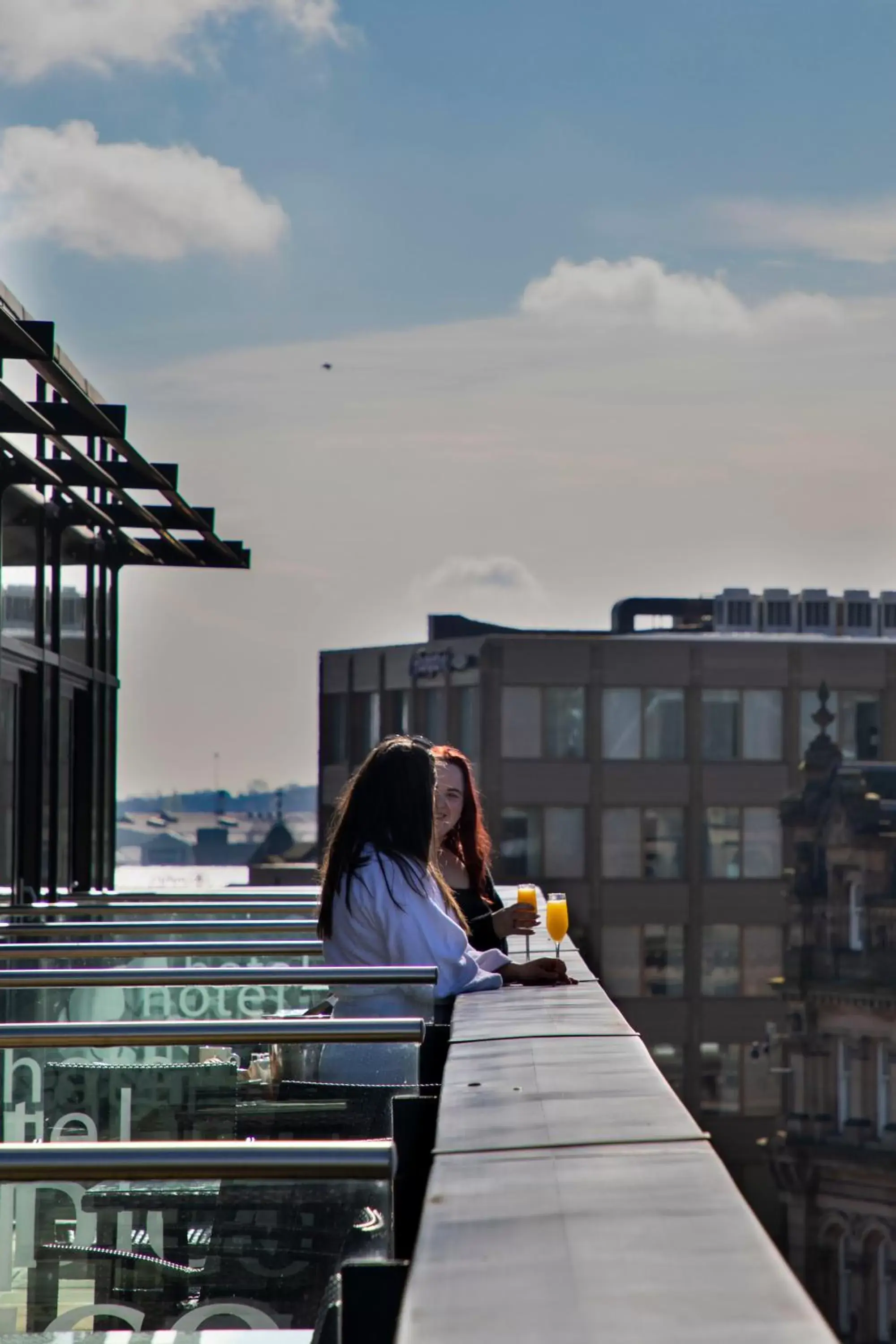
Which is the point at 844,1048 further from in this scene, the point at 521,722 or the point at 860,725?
the point at 521,722

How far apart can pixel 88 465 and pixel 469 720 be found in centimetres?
7169

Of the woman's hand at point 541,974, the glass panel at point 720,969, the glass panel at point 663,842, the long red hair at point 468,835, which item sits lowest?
the glass panel at point 720,969

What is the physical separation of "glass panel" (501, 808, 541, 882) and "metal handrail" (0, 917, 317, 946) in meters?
71.3

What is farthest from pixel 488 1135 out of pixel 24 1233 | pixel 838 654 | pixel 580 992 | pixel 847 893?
pixel 838 654

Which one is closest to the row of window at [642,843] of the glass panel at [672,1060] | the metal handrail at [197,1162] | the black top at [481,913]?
the glass panel at [672,1060]

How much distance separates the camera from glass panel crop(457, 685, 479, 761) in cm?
8312

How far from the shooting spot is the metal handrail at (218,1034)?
480 centimetres

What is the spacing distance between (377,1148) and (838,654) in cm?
8206

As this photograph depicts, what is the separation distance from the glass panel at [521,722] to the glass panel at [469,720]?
1.34m

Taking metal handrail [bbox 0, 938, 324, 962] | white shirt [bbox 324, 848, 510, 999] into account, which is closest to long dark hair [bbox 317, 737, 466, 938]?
white shirt [bbox 324, 848, 510, 999]

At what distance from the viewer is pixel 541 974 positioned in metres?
6.94

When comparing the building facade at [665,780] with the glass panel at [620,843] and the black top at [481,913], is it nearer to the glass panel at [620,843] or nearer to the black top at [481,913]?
the glass panel at [620,843]

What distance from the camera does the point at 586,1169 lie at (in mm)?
3457

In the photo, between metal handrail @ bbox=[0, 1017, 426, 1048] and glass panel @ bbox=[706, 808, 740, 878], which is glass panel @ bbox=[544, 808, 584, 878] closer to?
glass panel @ bbox=[706, 808, 740, 878]
